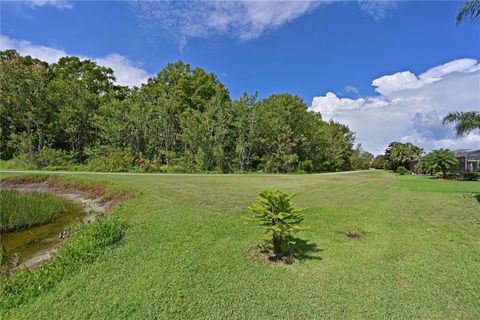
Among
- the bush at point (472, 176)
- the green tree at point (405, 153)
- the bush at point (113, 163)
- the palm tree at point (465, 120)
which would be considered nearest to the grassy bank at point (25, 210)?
the bush at point (113, 163)

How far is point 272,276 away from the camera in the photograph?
11.8 feet

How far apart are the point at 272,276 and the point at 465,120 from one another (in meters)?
12.6

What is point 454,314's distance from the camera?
2711 mm

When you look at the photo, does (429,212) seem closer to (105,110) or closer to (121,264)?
(121,264)

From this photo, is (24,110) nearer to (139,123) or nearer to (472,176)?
(139,123)

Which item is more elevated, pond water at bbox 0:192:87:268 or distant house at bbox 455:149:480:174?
distant house at bbox 455:149:480:174

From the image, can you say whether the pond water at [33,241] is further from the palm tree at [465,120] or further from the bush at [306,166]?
the bush at [306,166]

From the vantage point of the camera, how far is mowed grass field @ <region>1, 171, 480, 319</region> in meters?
2.84

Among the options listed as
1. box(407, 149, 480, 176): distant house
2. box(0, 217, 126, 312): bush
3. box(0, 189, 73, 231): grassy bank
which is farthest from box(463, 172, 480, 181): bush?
box(0, 189, 73, 231): grassy bank

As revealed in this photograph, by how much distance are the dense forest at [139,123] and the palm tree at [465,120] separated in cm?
1848

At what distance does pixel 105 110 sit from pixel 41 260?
25306mm

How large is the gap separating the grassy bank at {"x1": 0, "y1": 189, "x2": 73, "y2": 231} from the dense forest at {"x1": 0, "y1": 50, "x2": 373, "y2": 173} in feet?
42.7

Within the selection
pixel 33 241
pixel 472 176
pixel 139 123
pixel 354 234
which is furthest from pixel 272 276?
pixel 139 123

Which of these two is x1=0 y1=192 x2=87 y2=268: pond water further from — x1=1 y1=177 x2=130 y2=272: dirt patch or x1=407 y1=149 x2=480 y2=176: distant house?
x1=407 y1=149 x2=480 y2=176: distant house
